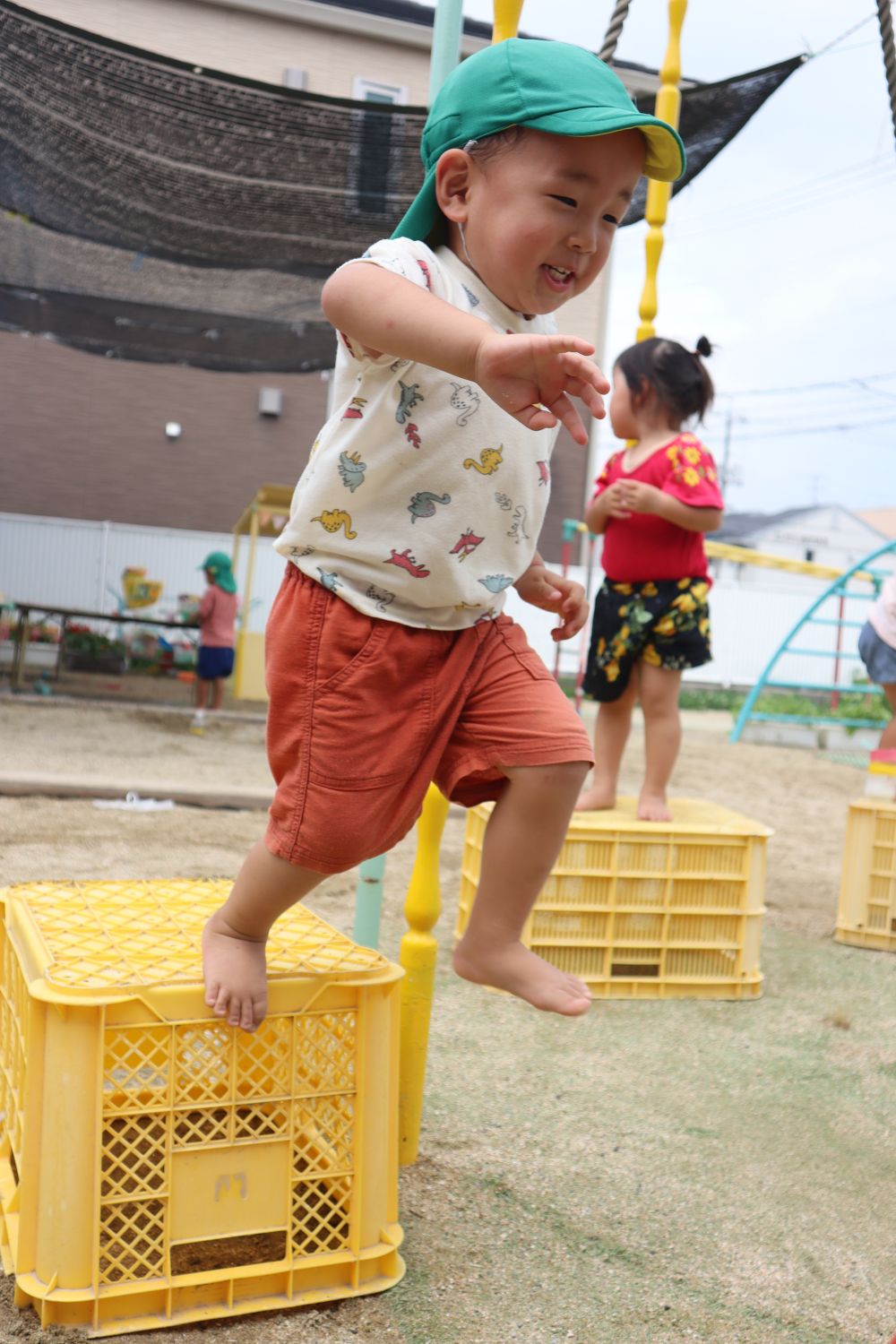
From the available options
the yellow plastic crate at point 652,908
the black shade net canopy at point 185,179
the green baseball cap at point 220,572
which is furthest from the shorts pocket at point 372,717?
the green baseball cap at point 220,572

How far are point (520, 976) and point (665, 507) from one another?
169 centimetres

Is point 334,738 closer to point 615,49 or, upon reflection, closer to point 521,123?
point 521,123

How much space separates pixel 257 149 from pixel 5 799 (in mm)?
3155

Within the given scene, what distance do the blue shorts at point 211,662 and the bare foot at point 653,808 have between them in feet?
18.7

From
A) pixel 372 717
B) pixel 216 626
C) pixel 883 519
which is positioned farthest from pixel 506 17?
pixel 883 519

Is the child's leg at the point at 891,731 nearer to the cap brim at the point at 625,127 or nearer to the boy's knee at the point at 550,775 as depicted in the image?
the boy's knee at the point at 550,775

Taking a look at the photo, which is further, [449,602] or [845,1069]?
[845,1069]

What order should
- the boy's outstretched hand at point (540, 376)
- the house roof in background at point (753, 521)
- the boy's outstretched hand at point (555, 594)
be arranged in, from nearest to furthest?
the boy's outstretched hand at point (540, 376) < the boy's outstretched hand at point (555, 594) < the house roof in background at point (753, 521)

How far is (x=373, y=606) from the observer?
1540 millimetres

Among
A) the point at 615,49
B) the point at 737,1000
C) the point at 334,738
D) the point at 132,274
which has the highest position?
the point at 132,274

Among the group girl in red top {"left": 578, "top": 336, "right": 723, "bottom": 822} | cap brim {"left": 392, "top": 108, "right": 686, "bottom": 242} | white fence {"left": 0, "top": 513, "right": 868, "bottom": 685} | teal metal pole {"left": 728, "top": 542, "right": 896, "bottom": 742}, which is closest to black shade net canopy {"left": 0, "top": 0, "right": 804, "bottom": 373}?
girl in red top {"left": 578, "top": 336, "right": 723, "bottom": 822}

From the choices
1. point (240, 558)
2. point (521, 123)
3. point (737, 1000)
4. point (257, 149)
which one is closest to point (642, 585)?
point (737, 1000)

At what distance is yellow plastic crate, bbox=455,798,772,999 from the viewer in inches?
115

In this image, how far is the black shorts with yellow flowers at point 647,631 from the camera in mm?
3205
